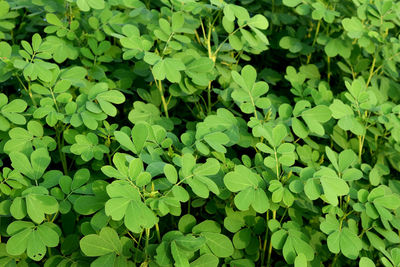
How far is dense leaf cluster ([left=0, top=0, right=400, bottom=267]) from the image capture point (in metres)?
1.35

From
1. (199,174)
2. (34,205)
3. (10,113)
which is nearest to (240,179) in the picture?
(199,174)

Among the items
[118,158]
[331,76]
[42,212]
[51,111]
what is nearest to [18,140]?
[51,111]

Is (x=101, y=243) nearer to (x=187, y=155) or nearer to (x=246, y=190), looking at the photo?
(x=187, y=155)

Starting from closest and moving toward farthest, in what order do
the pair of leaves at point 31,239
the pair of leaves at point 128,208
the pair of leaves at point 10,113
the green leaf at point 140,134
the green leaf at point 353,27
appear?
the pair of leaves at point 128,208, the pair of leaves at point 31,239, the green leaf at point 140,134, the pair of leaves at point 10,113, the green leaf at point 353,27

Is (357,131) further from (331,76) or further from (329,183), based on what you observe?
(331,76)

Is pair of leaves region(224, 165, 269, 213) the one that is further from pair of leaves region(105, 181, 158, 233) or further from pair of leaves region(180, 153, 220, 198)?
pair of leaves region(105, 181, 158, 233)

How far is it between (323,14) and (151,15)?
793 mm

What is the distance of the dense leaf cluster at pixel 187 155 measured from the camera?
135cm

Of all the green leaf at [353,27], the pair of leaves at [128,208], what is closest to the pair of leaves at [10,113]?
the pair of leaves at [128,208]

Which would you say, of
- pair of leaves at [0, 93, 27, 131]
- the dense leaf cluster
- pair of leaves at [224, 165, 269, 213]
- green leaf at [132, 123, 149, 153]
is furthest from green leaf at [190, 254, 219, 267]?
pair of leaves at [0, 93, 27, 131]

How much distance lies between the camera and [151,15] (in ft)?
6.51

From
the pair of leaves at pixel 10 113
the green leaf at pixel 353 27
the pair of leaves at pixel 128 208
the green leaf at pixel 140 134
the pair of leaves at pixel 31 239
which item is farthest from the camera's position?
the green leaf at pixel 353 27

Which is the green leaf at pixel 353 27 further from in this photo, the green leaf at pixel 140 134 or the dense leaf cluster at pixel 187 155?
the green leaf at pixel 140 134

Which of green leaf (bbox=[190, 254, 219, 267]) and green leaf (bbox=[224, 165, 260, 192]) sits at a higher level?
green leaf (bbox=[224, 165, 260, 192])
